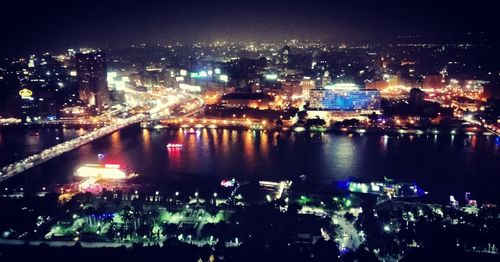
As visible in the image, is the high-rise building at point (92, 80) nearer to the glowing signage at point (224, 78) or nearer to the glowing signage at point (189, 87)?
the glowing signage at point (189, 87)

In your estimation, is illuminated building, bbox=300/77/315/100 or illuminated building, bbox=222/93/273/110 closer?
illuminated building, bbox=222/93/273/110

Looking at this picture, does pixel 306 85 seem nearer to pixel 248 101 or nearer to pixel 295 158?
pixel 248 101

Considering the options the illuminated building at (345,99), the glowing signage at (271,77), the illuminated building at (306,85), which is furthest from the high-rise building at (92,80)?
the illuminated building at (306,85)

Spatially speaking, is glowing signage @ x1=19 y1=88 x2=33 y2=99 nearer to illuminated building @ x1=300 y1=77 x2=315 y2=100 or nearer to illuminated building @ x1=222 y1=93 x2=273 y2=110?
illuminated building @ x1=222 y1=93 x2=273 y2=110

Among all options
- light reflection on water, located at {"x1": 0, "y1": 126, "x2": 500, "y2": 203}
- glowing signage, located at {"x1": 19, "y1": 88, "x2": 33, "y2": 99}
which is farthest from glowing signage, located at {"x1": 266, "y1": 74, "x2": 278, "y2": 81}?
glowing signage, located at {"x1": 19, "y1": 88, "x2": 33, "y2": 99}

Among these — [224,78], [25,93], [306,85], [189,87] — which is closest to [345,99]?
[306,85]

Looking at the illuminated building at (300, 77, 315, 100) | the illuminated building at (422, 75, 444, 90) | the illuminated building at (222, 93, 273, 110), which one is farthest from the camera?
the illuminated building at (422, 75, 444, 90)

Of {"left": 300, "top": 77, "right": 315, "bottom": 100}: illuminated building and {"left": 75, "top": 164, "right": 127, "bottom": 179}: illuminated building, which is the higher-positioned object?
{"left": 300, "top": 77, "right": 315, "bottom": 100}: illuminated building
